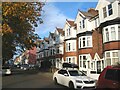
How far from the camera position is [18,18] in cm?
2583

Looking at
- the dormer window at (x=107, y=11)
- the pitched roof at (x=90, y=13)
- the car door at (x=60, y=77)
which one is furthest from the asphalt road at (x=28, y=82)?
the pitched roof at (x=90, y=13)

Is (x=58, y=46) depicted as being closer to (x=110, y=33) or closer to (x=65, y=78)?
(x=110, y=33)

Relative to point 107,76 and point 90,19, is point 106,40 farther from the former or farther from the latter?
point 107,76

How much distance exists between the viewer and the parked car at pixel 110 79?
11289 mm

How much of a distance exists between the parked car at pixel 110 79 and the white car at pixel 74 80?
5.29 meters

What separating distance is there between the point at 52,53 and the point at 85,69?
24703 millimetres

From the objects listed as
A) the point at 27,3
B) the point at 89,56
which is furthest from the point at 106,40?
the point at 27,3

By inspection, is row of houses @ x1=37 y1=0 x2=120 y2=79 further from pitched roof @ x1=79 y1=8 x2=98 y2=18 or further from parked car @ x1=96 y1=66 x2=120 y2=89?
parked car @ x1=96 y1=66 x2=120 y2=89

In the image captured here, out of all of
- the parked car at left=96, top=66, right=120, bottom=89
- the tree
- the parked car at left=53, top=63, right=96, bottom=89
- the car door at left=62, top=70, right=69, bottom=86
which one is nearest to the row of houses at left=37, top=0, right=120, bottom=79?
the tree

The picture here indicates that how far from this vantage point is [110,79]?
38.6 ft

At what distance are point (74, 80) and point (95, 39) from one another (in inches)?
747

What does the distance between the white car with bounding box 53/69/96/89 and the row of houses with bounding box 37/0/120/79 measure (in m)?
10.0

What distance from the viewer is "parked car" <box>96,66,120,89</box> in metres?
11.3

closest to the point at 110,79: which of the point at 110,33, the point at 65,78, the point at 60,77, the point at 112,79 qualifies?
the point at 112,79
